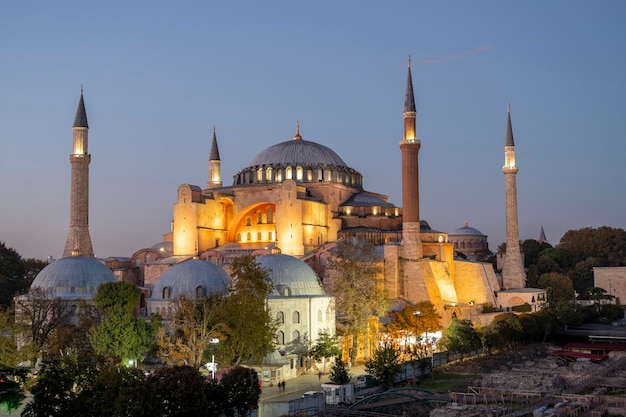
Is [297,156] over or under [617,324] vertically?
over

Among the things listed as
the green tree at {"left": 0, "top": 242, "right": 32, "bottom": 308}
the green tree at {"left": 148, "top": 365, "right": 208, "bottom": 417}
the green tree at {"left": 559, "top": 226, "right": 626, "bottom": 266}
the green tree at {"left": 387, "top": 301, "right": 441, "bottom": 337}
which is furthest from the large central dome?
the green tree at {"left": 148, "top": 365, "right": 208, "bottom": 417}

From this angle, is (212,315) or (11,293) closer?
(212,315)

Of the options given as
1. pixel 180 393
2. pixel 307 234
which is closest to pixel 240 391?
pixel 180 393

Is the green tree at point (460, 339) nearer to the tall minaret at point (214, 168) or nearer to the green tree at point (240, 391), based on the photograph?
the green tree at point (240, 391)

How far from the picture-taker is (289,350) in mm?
30547

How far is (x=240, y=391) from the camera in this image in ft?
65.6

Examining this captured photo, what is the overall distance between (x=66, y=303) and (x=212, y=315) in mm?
7233

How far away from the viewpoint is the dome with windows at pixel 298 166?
50.2 meters

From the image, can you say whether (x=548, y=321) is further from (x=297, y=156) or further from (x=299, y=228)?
(x=297, y=156)

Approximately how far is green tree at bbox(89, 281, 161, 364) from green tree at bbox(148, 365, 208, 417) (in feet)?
25.4

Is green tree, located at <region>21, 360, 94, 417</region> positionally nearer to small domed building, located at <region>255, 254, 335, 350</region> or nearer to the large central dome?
small domed building, located at <region>255, 254, 335, 350</region>

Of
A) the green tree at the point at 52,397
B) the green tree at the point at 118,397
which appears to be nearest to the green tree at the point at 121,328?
the green tree at the point at 52,397

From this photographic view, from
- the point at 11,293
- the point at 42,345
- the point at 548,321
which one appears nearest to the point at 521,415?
the point at 42,345

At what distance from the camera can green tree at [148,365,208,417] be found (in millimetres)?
18094
